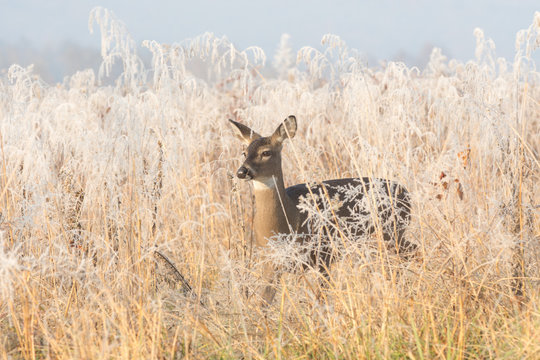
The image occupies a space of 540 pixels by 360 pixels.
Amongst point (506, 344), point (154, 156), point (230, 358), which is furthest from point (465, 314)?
point (154, 156)

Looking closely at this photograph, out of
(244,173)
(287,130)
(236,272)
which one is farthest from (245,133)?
(236,272)

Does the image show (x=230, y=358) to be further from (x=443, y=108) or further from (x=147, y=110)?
(x=443, y=108)

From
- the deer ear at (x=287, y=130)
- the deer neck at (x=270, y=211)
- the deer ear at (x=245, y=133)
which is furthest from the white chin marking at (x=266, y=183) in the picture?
the deer ear at (x=245, y=133)

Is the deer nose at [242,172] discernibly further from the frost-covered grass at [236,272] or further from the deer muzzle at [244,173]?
the frost-covered grass at [236,272]

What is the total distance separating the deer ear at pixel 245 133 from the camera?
5129mm

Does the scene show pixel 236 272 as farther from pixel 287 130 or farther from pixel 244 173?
pixel 287 130

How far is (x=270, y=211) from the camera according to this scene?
4699mm

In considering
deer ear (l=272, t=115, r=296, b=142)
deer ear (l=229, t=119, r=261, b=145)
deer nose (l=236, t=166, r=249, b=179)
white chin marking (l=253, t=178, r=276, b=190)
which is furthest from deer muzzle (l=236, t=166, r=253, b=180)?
deer ear (l=229, t=119, r=261, b=145)

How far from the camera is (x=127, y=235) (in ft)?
12.8

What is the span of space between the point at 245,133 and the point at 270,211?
2.66 ft

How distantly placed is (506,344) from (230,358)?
1.36m

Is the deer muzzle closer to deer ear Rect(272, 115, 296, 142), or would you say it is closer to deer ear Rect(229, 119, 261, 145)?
deer ear Rect(272, 115, 296, 142)

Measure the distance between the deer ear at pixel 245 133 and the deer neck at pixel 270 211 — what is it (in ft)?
1.63

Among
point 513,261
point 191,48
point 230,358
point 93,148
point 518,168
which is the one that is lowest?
point 230,358
